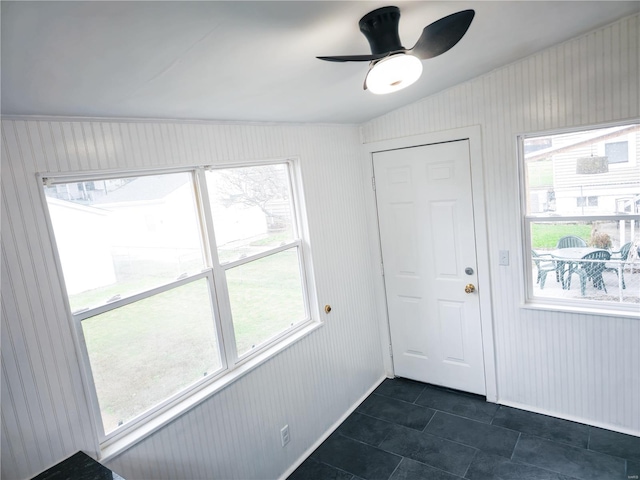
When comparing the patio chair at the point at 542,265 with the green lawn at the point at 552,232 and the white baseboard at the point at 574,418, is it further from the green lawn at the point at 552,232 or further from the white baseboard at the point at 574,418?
the white baseboard at the point at 574,418

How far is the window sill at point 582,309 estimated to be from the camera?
2693mm

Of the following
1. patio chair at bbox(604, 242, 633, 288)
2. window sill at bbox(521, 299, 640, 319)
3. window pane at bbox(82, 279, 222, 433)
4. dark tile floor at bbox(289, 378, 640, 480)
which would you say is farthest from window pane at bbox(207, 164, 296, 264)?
patio chair at bbox(604, 242, 633, 288)

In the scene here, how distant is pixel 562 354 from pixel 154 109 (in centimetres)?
296

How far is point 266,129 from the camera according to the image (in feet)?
8.81

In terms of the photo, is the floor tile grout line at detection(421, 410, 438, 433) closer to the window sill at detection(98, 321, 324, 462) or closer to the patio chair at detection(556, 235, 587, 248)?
the window sill at detection(98, 321, 324, 462)

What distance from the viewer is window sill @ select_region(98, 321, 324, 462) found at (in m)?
1.90

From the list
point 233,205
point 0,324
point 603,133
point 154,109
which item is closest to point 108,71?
point 154,109

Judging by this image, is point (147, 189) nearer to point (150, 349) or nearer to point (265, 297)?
point (150, 349)

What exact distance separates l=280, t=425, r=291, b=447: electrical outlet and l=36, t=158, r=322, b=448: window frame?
0.52 metres

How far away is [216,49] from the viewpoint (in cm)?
153

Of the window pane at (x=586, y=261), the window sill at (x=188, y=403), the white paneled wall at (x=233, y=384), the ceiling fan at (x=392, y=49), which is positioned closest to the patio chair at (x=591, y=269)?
the window pane at (x=586, y=261)

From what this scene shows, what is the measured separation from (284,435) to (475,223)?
198cm

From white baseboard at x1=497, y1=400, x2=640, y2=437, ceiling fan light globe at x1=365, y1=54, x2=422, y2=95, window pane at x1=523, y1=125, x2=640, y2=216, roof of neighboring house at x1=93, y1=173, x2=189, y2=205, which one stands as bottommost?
white baseboard at x1=497, y1=400, x2=640, y2=437

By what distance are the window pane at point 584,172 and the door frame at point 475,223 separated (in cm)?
32
